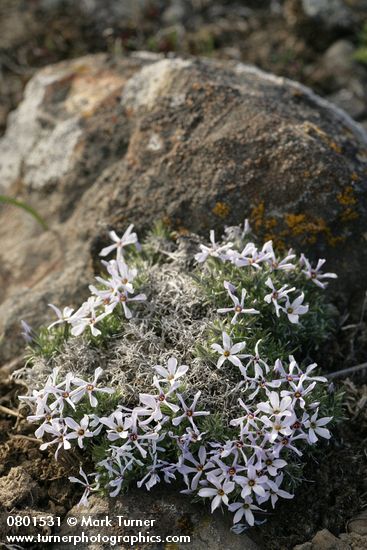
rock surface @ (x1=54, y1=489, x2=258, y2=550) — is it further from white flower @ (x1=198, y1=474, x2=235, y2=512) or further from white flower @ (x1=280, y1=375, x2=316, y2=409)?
white flower @ (x1=280, y1=375, x2=316, y2=409)

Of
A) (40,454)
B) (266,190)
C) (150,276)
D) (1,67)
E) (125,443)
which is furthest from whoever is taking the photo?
(1,67)

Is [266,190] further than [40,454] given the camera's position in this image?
Yes

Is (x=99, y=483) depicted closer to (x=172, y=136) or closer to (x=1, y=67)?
(x=172, y=136)

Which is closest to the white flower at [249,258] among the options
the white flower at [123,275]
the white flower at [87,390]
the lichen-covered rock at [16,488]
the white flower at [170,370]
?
the white flower at [123,275]

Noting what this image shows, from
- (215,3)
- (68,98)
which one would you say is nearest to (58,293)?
(68,98)

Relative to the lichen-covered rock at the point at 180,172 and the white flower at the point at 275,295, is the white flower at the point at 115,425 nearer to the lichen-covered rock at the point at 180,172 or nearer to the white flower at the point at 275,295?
the white flower at the point at 275,295

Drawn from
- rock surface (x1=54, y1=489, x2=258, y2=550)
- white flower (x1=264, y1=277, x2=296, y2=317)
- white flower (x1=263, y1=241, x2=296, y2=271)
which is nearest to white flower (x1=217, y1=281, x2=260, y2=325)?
white flower (x1=264, y1=277, x2=296, y2=317)
